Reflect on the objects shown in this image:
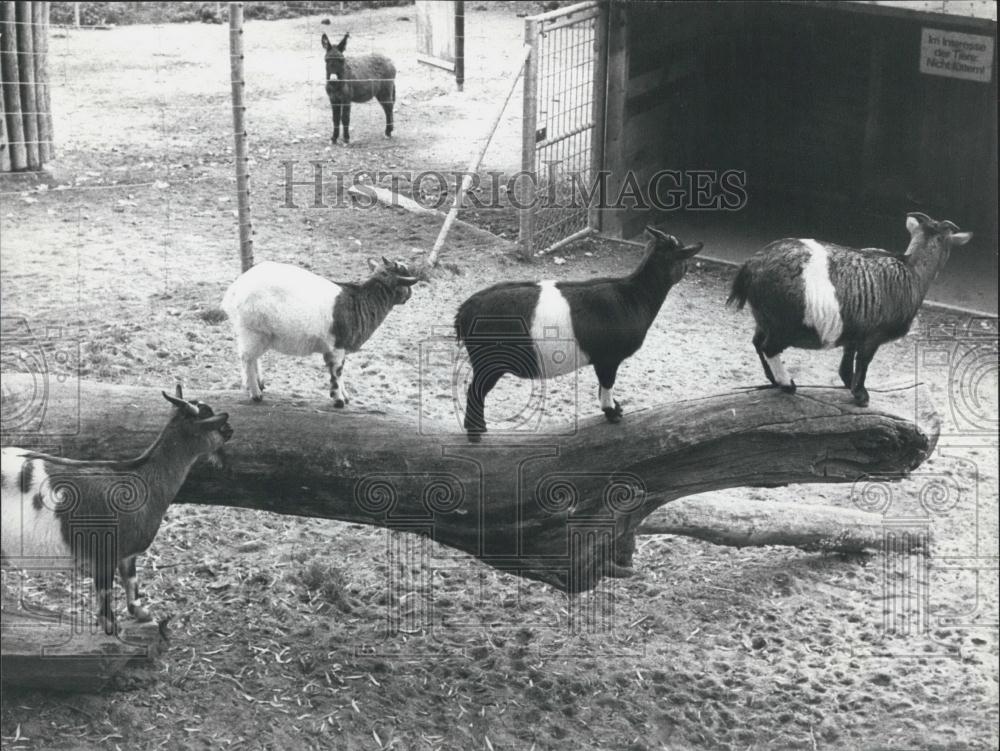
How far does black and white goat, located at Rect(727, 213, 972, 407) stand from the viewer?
6.04 m

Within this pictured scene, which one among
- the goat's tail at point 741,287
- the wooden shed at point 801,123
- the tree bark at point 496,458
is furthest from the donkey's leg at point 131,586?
the wooden shed at point 801,123

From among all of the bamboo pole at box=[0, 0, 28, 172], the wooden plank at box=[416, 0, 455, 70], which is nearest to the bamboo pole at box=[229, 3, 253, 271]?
the bamboo pole at box=[0, 0, 28, 172]

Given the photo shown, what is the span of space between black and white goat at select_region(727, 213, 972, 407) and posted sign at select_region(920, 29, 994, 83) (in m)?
7.53

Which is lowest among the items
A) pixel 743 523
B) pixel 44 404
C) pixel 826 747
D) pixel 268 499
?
pixel 826 747

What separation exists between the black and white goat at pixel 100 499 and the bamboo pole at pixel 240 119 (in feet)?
13.4

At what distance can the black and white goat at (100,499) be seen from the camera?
4.88 meters

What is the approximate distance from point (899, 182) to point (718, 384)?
239 inches

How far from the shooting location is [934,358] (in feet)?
35.0

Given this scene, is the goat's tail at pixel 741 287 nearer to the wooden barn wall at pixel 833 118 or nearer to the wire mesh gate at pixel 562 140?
the wire mesh gate at pixel 562 140

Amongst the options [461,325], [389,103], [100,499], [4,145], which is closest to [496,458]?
[461,325]

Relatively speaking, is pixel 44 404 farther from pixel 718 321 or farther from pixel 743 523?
pixel 718 321

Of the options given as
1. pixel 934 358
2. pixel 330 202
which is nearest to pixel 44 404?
pixel 330 202

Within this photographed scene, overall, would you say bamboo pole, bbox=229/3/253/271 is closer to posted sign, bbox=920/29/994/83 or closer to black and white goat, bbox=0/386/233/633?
black and white goat, bbox=0/386/233/633

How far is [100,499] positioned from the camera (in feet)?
16.5
